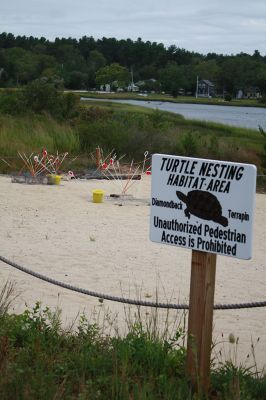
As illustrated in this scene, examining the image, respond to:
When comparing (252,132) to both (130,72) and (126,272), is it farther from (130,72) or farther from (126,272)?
(130,72)

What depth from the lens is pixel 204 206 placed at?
4.16 metres

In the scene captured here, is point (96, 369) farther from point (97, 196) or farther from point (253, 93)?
point (253, 93)

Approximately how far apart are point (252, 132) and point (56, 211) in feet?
95.1

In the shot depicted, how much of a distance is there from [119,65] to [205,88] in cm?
1240

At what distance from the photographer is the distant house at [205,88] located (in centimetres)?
10474

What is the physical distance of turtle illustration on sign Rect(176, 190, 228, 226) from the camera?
4117 millimetres

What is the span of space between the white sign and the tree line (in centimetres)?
6993

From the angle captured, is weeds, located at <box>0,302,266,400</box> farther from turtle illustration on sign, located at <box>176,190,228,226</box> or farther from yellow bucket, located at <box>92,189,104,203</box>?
yellow bucket, located at <box>92,189,104,203</box>

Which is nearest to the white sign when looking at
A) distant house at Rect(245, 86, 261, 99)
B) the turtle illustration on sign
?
the turtle illustration on sign

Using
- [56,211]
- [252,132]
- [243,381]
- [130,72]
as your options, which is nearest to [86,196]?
[56,211]

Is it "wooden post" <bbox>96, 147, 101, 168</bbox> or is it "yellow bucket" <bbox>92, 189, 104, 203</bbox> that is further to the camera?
"wooden post" <bbox>96, 147, 101, 168</bbox>

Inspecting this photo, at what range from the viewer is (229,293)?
8.92 metres

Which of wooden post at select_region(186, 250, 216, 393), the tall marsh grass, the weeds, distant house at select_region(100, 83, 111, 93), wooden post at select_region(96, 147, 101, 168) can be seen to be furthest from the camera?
distant house at select_region(100, 83, 111, 93)

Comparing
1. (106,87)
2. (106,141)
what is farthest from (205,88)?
(106,141)
